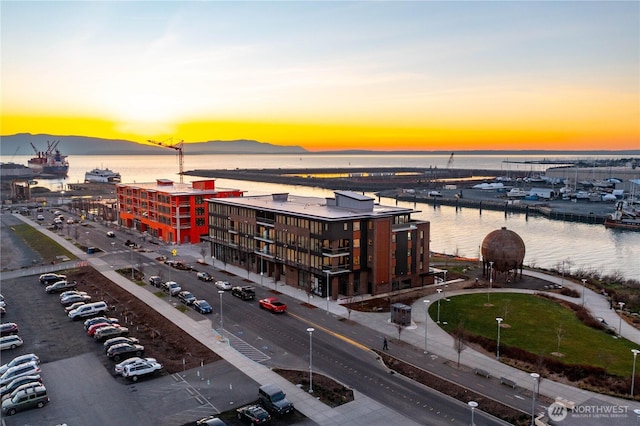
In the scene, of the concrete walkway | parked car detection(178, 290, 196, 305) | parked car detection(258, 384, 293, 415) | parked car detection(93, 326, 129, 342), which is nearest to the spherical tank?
the concrete walkway

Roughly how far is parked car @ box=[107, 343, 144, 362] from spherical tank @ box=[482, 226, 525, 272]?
46.0 m

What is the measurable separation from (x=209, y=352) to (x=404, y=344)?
17.6m

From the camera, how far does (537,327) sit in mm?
50094

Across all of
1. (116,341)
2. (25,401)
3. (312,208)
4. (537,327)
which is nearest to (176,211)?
(312,208)

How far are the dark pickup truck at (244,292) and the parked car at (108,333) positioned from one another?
49.8ft

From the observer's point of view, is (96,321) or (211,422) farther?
(96,321)

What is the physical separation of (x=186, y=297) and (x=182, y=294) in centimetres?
135

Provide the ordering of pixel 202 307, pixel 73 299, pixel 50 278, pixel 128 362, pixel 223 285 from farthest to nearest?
1. pixel 50 278
2. pixel 223 285
3. pixel 73 299
4. pixel 202 307
5. pixel 128 362

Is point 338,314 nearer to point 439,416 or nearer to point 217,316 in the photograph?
point 217,316

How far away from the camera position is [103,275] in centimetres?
7256

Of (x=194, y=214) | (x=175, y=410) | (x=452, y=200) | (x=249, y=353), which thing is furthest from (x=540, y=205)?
(x=175, y=410)

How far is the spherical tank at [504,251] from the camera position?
6662 centimetres

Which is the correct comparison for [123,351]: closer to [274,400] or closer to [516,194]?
[274,400]

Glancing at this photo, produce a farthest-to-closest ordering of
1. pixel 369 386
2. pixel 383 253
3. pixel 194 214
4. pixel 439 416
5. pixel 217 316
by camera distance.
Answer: pixel 194 214 → pixel 383 253 → pixel 217 316 → pixel 369 386 → pixel 439 416
